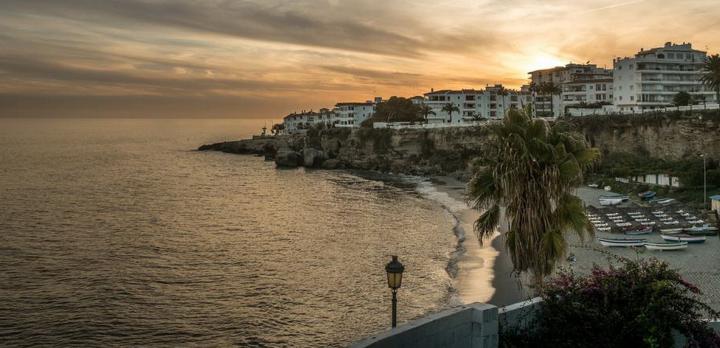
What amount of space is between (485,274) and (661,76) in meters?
76.0

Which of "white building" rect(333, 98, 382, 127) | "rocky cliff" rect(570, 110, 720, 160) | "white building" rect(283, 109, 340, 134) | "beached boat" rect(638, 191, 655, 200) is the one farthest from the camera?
"white building" rect(283, 109, 340, 134)

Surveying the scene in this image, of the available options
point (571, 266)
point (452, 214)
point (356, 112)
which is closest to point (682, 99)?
point (452, 214)

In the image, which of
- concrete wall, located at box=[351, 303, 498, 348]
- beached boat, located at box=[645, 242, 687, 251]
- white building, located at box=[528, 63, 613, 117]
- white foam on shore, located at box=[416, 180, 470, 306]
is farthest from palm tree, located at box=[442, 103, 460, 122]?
concrete wall, located at box=[351, 303, 498, 348]

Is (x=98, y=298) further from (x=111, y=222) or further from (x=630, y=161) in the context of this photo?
(x=630, y=161)

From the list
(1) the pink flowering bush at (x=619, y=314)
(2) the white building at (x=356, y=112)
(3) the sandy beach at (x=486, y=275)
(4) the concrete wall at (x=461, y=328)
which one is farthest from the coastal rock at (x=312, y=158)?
(1) the pink flowering bush at (x=619, y=314)

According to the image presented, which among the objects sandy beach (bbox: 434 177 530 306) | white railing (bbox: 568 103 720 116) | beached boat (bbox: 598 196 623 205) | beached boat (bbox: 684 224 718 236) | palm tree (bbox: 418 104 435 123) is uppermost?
palm tree (bbox: 418 104 435 123)

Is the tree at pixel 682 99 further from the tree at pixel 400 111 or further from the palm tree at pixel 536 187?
the palm tree at pixel 536 187

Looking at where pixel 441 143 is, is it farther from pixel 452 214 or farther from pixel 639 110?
pixel 452 214

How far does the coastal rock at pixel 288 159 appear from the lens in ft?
364

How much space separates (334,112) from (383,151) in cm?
5910

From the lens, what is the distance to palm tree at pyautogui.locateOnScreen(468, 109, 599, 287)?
1414cm

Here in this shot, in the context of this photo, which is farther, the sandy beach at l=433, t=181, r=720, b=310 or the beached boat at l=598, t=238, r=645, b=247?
the beached boat at l=598, t=238, r=645, b=247

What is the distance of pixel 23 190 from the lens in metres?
72.7

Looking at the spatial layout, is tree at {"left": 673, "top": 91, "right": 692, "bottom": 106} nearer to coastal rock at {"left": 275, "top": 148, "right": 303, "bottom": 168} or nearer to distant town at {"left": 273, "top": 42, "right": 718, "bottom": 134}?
distant town at {"left": 273, "top": 42, "right": 718, "bottom": 134}
